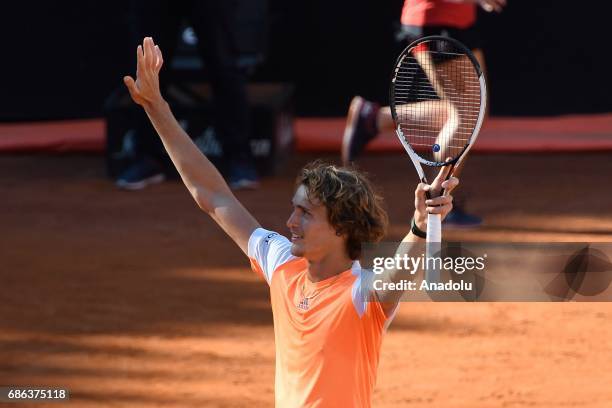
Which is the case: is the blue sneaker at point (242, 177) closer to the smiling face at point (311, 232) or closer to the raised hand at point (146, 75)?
the raised hand at point (146, 75)

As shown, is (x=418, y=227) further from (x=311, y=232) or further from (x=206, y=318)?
(x=206, y=318)

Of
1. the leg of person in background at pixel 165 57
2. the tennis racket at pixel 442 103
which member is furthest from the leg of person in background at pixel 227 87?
the tennis racket at pixel 442 103

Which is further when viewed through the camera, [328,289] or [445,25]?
[445,25]

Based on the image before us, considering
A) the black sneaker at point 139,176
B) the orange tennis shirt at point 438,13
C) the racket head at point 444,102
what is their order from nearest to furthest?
the racket head at point 444,102 → the orange tennis shirt at point 438,13 → the black sneaker at point 139,176

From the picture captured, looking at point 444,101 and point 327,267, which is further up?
point 444,101

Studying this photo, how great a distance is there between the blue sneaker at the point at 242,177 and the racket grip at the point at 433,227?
4.15 meters

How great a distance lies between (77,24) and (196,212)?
2.35 meters

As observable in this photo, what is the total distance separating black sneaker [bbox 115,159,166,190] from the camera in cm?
673

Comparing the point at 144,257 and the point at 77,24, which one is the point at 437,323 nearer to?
the point at 144,257

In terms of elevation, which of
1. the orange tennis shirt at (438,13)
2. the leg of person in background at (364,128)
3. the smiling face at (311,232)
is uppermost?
the orange tennis shirt at (438,13)

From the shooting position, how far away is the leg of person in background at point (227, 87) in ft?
21.2

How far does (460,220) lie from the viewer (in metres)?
5.86

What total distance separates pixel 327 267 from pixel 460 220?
11.0ft

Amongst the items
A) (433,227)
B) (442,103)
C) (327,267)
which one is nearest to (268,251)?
(327,267)
